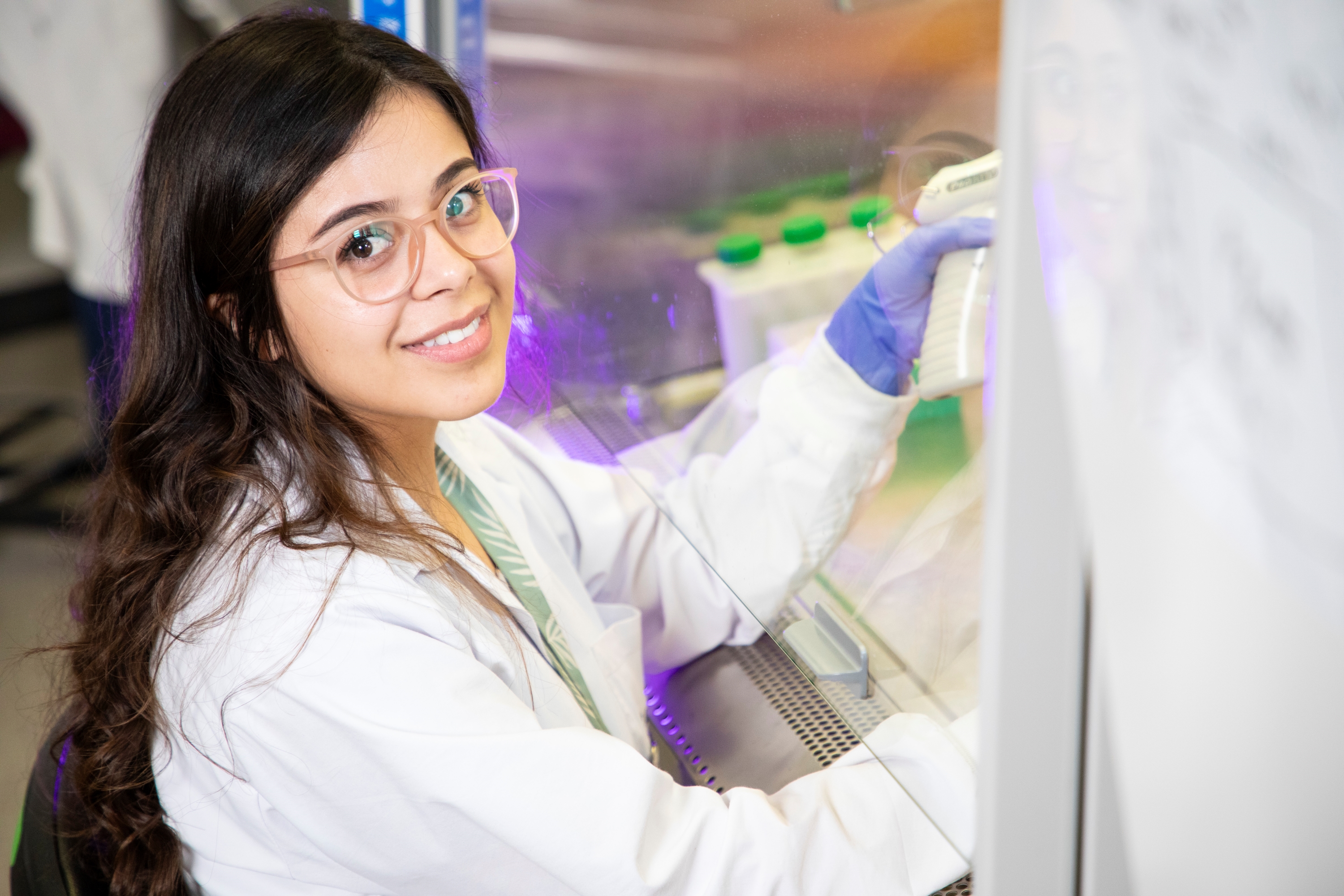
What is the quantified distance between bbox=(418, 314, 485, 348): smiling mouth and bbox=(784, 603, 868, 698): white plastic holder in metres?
0.41

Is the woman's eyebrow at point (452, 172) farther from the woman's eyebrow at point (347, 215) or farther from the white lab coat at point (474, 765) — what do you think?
the white lab coat at point (474, 765)

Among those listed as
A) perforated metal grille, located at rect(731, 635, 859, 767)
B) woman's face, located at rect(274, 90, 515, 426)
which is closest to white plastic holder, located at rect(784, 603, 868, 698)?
perforated metal grille, located at rect(731, 635, 859, 767)

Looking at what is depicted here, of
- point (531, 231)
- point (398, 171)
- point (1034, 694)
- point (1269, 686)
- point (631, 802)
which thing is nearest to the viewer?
point (1269, 686)

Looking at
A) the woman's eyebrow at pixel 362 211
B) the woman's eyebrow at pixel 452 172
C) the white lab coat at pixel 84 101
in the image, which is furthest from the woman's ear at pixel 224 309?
the white lab coat at pixel 84 101

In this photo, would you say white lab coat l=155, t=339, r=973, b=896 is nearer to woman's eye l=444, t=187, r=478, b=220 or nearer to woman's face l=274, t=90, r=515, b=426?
woman's face l=274, t=90, r=515, b=426

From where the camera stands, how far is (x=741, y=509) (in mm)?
1032

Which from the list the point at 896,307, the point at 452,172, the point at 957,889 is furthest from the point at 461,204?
the point at 957,889

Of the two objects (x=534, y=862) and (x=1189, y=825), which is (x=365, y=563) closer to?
(x=534, y=862)

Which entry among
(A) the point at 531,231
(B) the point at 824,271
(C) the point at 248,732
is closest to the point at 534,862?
(C) the point at 248,732

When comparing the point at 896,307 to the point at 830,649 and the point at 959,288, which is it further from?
the point at 830,649

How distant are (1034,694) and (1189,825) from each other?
0.43ft

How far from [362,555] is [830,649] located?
412 millimetres

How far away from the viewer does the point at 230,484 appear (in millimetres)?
922

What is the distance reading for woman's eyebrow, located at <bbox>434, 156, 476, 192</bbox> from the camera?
908mm
